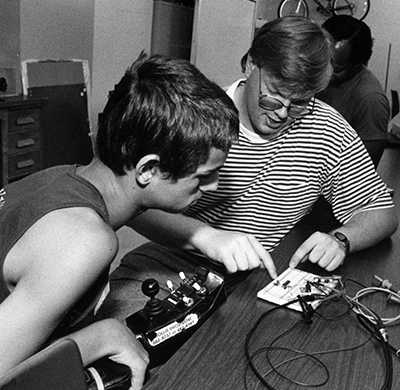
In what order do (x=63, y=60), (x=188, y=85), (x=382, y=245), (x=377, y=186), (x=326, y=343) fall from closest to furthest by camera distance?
(x=326, y=343) → (x=188, y=85) → (x=382, y=245) → (x=377, y=186) → (x=63, y=60)

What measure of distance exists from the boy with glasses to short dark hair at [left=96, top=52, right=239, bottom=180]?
1.11 feet

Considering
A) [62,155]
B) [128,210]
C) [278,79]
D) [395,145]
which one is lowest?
[62,155]

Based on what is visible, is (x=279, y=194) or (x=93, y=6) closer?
(x=279, y=194)

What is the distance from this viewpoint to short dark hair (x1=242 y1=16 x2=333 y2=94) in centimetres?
130

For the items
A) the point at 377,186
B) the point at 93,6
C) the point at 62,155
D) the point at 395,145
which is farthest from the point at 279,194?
the point at 93,6

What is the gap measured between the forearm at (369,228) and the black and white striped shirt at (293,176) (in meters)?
0.06

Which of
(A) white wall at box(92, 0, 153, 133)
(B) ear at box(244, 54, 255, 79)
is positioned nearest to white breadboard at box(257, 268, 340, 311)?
(B) ear at box(244, 54, 255, 79)

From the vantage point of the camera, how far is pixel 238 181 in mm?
1477

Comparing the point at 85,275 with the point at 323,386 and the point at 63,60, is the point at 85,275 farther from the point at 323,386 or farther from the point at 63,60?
the point at 63,60

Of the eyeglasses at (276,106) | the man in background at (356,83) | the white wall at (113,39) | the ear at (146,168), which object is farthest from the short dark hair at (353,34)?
the ear at (146,168)

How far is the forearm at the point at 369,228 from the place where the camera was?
1260mm

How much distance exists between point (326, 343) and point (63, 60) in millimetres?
→ 3348

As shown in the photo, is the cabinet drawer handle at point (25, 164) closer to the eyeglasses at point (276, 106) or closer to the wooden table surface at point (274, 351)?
the eyeglasses at point (276, 106)

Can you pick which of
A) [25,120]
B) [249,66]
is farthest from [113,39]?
[249,66]
